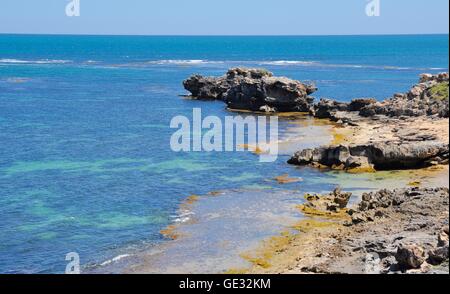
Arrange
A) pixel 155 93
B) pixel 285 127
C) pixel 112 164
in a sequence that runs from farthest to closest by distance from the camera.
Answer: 1. pixel 155 93
2. pixel 285 127
3. pixel 112 164

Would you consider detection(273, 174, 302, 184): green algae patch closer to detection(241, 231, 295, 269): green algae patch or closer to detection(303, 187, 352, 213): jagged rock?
detection(303, 187, 352, 213): jagged rock

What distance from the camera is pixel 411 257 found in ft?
71.2

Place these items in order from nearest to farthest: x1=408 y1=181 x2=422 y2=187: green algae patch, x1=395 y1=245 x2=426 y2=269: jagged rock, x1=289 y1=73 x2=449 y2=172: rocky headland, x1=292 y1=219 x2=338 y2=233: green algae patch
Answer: x1=395 y1=245 x2=426 y2=269: jagged rock → x1=292 y1=219 x2=338 y2=233: green algae patch → x1=408 y1=181 x2=422 y2=187: green algae patch → x1=289 y1=73 x2=449 y2=172: rocky headland

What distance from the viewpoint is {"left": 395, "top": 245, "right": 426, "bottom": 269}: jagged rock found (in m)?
21.6

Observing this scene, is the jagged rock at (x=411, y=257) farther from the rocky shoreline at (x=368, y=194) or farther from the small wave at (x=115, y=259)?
the small wave at (x=115, y=259)

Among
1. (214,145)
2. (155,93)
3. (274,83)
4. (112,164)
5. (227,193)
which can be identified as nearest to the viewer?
(227,193)

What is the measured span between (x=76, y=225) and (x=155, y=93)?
67413 mm

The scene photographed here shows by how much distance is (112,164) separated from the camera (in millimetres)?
47812

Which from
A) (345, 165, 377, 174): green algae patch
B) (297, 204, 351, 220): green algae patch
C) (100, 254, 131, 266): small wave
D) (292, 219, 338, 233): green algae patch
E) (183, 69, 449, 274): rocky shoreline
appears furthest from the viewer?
(345, 165, 377, 174): green algae patch

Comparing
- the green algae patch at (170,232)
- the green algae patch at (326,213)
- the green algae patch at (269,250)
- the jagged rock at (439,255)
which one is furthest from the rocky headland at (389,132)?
the jagged rock at (439,255)

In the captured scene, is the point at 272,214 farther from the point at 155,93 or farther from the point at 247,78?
the point at 155,93

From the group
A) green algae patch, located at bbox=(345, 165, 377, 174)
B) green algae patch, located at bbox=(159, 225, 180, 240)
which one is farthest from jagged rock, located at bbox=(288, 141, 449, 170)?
green algae patch, located at bbox=(159, 225, 180, 240)

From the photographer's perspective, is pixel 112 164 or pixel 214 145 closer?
pixel 112 164

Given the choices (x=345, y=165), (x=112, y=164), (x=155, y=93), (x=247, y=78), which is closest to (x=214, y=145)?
(x=112, y=164)
